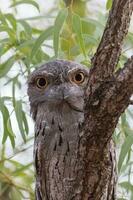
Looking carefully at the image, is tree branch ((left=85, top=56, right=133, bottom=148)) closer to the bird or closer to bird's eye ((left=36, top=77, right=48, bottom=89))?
the bird

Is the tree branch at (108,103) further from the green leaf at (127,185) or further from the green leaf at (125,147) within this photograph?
the green leaf at (127,185)

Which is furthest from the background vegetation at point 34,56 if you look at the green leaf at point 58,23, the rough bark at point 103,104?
the rough bark at point 103,104

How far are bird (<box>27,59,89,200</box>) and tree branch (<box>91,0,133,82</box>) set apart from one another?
0.58 m

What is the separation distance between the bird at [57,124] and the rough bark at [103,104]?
0.44 m

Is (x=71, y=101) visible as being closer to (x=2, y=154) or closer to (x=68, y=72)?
(x=68, y=72)

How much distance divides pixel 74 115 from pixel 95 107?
2.14ft

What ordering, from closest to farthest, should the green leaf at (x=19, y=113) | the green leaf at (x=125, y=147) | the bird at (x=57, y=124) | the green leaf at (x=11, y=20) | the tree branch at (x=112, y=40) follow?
the tree branch at (x=112, y=40) < the bird at (x=57, y=124) < the green leaf at (x=125, y=147) < the green leaf at (x=19, y=113) < the green leaf at (x=11, y=20)

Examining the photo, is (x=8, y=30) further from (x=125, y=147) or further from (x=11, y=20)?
(x=125, y=147)

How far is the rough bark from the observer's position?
2.03 m

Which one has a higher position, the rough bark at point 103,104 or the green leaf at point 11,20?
the green leaf at point 11,20

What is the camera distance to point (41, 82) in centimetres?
280

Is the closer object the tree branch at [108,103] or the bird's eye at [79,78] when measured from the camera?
the tree branch at [108,103]

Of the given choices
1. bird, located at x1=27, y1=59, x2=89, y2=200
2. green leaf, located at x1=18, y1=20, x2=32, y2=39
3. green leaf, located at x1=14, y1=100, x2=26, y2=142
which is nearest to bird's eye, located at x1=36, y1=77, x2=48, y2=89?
bird, located at x1=27, y1=59, x2=89, y2=200

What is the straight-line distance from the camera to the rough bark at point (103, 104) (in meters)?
2.03
